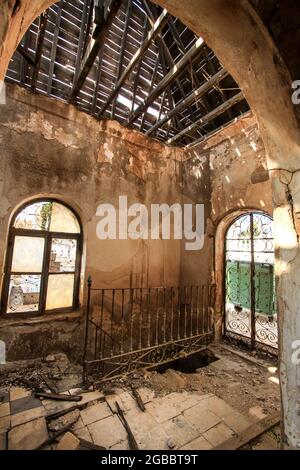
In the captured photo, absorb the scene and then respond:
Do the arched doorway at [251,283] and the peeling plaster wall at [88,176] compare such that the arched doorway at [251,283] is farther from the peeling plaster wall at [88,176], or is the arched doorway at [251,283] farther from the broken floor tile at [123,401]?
the broken floor tile at [123,401]

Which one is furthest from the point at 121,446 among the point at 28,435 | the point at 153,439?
the point at 28,435

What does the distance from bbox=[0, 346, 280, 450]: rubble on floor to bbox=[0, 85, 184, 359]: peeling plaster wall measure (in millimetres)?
1033

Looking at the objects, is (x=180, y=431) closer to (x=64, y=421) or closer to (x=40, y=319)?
(x=64, y=421)

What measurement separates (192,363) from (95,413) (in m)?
2.42

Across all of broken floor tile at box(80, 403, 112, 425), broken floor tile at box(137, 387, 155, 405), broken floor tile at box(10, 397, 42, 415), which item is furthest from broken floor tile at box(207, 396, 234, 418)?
broken floor tile at box(10, 397, 42, 415)

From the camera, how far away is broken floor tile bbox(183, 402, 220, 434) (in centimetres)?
226

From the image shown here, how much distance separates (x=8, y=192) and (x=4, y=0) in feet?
10.3

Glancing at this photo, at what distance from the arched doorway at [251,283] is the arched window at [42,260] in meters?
3.08

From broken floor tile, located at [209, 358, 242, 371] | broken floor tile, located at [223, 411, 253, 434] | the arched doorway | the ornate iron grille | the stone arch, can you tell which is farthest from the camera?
the stone arch

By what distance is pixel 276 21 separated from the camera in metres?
1.32

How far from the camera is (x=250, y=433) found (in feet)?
7.00

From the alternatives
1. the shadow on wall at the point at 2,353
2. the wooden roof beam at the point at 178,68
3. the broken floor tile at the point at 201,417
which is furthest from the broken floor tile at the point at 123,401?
the wooden roof beam at the point at 178,68

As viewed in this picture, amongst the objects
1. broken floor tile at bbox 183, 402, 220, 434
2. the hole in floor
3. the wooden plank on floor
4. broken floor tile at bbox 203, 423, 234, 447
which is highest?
the wooden plank on floor

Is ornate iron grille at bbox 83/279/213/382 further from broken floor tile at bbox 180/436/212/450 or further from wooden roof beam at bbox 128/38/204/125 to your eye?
wooden roof beam at bbox 128/38/204/125
